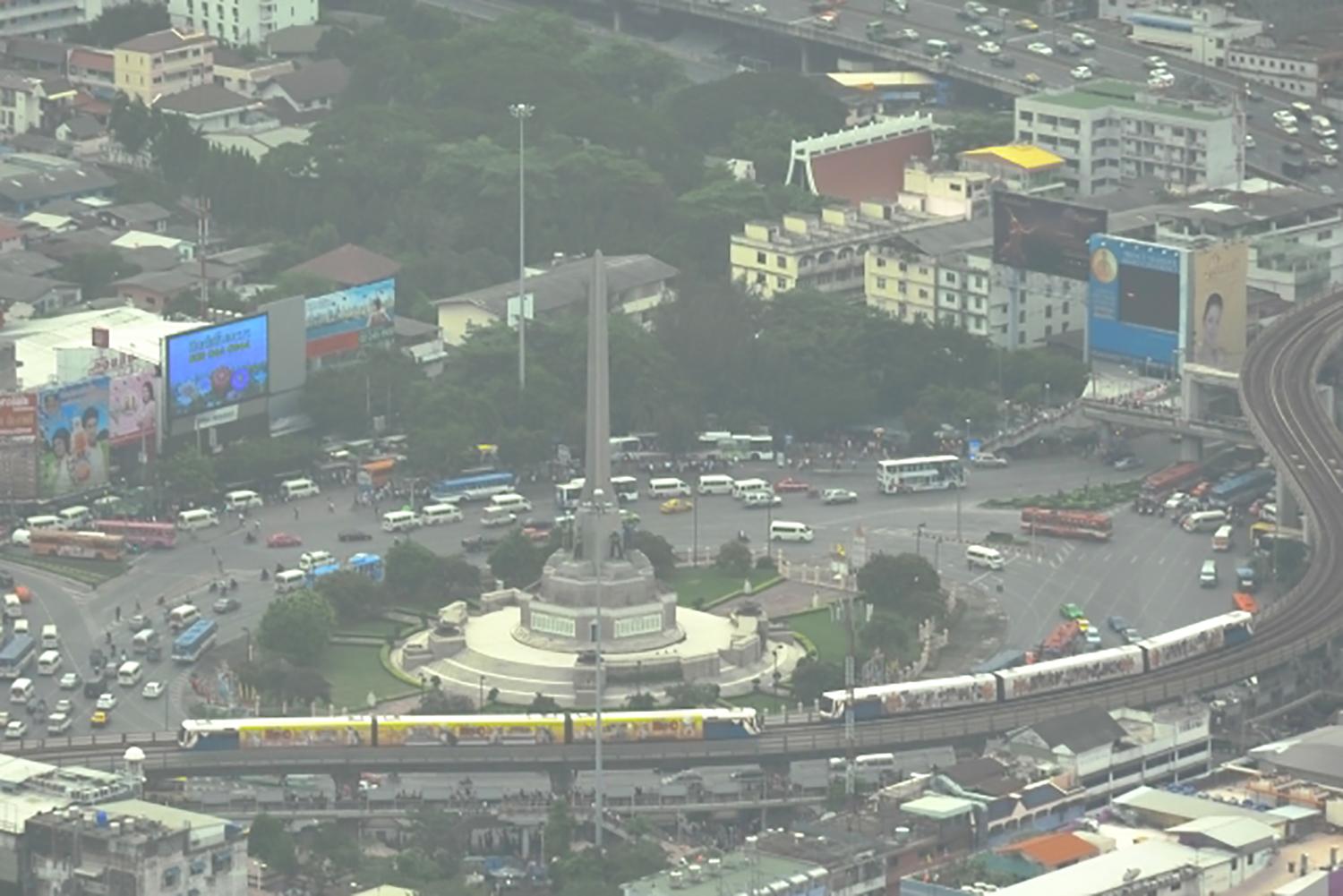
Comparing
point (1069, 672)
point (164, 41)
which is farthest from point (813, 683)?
point (164, 41)

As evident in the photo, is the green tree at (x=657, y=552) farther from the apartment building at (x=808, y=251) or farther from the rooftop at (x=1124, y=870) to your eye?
the rooftop at (x=1124, y=870)

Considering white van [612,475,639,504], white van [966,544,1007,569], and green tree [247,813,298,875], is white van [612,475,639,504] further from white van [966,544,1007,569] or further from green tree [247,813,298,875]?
green tree [247,813,298,875]

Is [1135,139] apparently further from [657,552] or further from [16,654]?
[16,654]

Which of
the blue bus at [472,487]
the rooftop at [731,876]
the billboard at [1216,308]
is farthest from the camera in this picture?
the billboard at [1216,308]

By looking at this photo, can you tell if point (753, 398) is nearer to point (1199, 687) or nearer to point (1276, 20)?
point (1199, 687)

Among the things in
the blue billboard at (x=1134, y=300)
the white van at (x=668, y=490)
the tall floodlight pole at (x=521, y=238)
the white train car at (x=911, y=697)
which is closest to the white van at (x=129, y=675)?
the white train car at (x=911, y=697)

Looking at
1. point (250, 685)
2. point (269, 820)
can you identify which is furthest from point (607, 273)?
point (269, 820)
